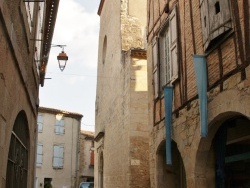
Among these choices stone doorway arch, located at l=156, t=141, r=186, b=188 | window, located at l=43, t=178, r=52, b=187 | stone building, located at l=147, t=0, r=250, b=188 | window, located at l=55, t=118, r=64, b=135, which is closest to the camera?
stone building, located at l=147, t=0, r=250, b=188

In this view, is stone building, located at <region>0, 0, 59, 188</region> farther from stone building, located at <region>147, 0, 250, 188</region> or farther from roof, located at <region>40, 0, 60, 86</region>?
stone building, located at <region>147, 0, 250, 188</region>

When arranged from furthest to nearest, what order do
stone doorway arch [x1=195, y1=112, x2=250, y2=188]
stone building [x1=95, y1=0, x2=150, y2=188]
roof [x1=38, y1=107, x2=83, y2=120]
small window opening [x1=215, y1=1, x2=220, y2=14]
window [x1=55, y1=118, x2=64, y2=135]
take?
window [x1=55, y1=118, x2=64, y2=135], roof [x1=38, y1=107, x2=83, y2=120], stone building [x1=95, y1=0, x2=150, y2=188], stone doorway arch [x1=195, y1=112, x2=250, y2=188], small window opening [x1=215, y1=1, x2=220, y2=14]

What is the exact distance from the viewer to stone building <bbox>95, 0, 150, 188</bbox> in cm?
1398

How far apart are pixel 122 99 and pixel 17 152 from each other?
871cm

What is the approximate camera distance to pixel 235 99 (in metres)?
5.70

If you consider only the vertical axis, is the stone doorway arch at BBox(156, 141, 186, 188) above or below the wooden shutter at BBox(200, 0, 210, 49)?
below

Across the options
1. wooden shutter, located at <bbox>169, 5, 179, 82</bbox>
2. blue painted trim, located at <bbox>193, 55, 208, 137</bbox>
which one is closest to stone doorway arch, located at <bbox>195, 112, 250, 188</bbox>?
blue painted trim, located at <bbox>193, 55, 208, 137</bbox>

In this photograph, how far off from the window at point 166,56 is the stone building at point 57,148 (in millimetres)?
24233

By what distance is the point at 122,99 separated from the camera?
15.8m

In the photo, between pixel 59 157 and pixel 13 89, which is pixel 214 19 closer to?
pixel 13 89

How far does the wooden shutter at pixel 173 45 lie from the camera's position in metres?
8.36

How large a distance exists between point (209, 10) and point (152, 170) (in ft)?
15.4

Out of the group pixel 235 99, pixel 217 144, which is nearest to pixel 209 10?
pixel 235 99

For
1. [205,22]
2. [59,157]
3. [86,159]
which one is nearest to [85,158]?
[86,159]
